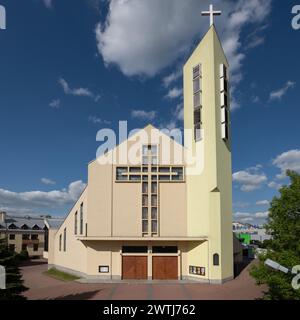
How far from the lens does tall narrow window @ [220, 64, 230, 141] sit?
1114 inches

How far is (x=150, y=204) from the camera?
28.8 metres

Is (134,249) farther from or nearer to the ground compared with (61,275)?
farther from the ground

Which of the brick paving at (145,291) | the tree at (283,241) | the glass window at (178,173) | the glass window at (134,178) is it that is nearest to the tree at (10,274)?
the brick paving at (145,291)

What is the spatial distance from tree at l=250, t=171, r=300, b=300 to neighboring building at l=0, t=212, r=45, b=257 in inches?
2189

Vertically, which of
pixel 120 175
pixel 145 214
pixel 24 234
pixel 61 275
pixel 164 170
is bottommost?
pixel 61 275

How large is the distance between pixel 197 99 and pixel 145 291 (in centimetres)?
1637

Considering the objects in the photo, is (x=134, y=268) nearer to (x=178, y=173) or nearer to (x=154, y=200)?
(x=154, y=200)

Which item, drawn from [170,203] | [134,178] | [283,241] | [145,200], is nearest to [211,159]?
[170,203]

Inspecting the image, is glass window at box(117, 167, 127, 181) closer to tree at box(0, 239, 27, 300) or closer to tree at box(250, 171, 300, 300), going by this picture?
tree at box(0, 239, 27, 300)

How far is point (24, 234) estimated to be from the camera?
63.6m

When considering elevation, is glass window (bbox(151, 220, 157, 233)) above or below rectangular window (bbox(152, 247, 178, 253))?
above

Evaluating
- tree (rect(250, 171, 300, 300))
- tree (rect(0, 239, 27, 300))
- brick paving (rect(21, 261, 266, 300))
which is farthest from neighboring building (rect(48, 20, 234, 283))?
tree (rect(250, 171, 300, 300))

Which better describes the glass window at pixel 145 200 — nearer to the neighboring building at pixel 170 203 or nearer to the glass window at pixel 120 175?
the neighboring building at pixel 170 203
